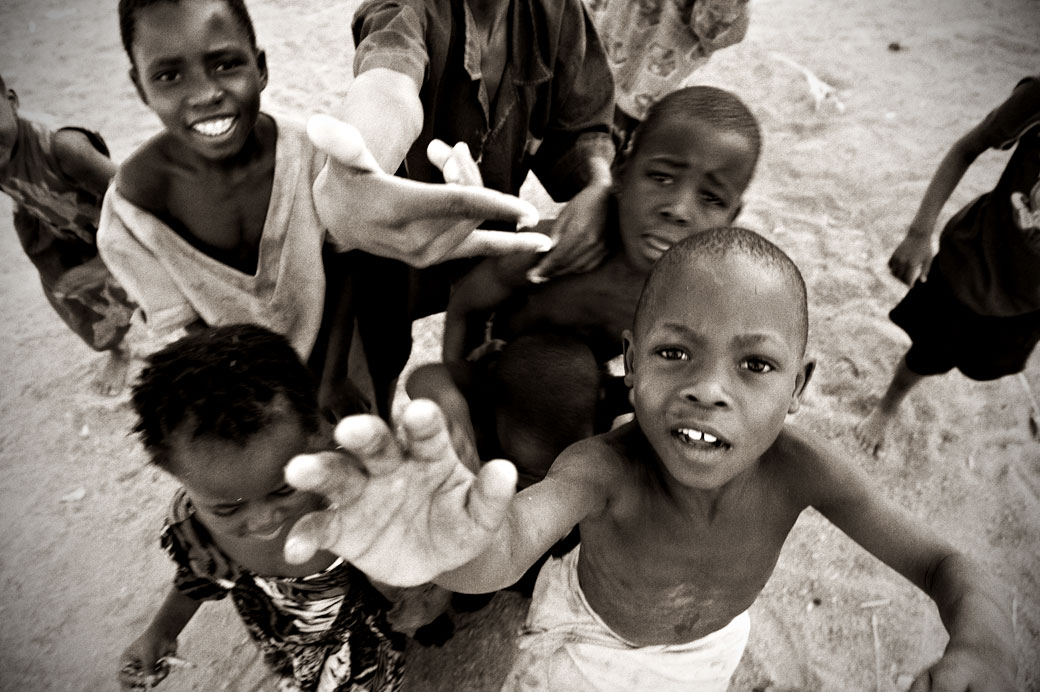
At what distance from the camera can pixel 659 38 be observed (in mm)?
2520

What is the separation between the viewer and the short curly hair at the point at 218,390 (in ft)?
3.45

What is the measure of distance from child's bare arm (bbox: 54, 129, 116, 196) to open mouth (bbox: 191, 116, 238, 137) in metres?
1.04

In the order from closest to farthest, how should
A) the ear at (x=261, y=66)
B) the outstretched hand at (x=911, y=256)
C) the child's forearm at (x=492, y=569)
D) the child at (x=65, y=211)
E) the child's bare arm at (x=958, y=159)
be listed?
the child's forearm at (x=492, y=569), the ear at (x=261, y=66), the child's bare arm at (x=958, y=159), the child at (x=65, y=211), the outstretched hand at (x=911, y=256)

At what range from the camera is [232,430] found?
1045mm

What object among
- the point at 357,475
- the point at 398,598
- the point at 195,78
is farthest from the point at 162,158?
Result: the point at 398,598

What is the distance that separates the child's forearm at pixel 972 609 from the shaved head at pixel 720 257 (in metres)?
0.42

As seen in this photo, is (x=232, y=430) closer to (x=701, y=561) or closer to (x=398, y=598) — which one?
(x=398, y=598)

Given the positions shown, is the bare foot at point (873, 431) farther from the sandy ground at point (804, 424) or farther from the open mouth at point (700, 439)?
the open mouth at point (700, 439)

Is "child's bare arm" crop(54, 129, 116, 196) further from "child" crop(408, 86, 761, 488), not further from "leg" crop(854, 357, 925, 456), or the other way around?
"leg" crop(854, 357, 925, 456)

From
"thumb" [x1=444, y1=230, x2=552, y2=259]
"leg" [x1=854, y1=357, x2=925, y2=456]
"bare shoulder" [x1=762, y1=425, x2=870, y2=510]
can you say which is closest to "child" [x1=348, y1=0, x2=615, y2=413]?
"thumb" [x1=444, y1=230, x2=552, y2=259]

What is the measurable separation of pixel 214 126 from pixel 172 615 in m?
1.05

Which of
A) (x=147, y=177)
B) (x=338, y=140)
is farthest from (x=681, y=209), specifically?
(x=147, y=177)

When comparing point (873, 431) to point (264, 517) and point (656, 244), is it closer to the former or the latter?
point (656, 244)

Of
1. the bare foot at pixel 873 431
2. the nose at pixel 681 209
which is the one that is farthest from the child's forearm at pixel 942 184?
the nose at pixel 681 209
